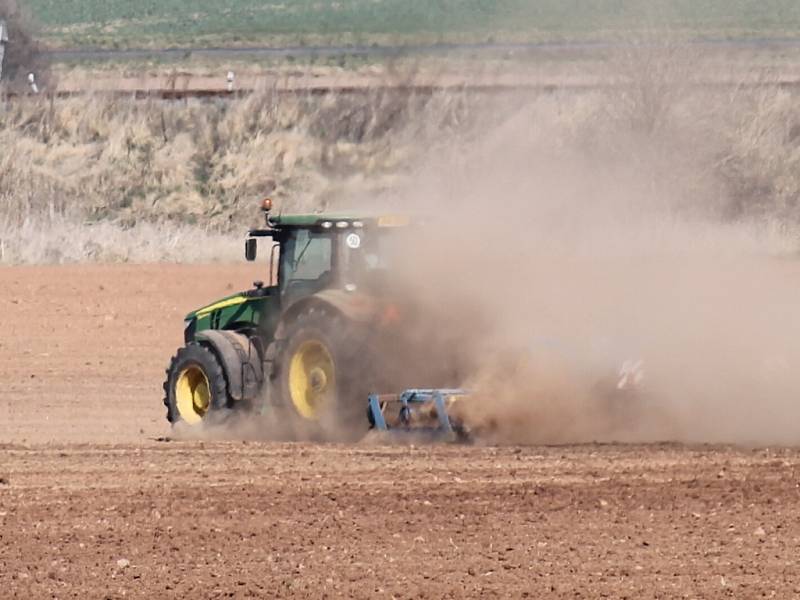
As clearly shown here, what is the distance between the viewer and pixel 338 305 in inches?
504

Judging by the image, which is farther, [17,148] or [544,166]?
[17,148]

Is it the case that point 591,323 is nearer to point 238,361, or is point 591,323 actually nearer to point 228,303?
point 238,361

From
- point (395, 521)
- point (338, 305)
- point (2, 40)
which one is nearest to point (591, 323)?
point (338, 305)

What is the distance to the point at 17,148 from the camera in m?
31.5

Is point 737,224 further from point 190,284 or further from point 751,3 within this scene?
point 190,284

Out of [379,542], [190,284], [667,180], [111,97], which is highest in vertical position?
[111,97]

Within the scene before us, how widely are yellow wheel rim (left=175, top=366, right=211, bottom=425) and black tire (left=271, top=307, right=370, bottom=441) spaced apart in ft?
2.92

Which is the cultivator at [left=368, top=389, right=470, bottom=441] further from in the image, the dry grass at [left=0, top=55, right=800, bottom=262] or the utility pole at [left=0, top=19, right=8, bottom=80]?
the utility pole at [left=0, top=19, right=8, bottom=80]

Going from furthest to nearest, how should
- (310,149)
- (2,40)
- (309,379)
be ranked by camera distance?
1. (2,40)
2. (310,149)
3. (309,379)

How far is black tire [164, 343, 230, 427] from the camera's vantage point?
13.4m

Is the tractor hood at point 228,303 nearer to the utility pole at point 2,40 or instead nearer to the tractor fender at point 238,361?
the tractor fender at point 238,361

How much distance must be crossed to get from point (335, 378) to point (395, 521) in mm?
3496

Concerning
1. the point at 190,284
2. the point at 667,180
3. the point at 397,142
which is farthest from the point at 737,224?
the point at 397,142

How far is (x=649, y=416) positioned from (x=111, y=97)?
2317 cm
